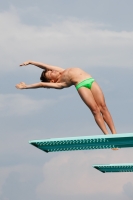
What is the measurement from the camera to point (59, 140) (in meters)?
13.1

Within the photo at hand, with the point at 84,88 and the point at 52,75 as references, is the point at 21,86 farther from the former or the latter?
the point at 84,88

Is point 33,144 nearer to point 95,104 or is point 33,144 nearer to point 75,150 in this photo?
point 75,150

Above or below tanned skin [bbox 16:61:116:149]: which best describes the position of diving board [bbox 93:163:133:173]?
below

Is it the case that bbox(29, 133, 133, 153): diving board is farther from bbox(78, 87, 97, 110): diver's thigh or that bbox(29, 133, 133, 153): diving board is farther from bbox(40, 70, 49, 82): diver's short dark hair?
bbox(40, 70, 49, 82): diver's short dark hair

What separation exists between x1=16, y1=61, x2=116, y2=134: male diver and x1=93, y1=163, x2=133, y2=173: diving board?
3424 millimetres

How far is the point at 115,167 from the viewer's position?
58.9 ft

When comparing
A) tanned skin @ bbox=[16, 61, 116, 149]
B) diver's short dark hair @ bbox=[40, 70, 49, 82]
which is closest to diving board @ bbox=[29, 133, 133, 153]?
tanned skin @ bbox=[16, 61, 116, 149]

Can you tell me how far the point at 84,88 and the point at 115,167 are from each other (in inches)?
182

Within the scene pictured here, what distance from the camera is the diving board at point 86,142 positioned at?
12498 millimetres

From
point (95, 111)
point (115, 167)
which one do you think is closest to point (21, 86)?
point (95, 111)

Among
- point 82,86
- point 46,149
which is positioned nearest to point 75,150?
point 46,149

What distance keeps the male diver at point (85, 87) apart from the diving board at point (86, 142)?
1.00 meters

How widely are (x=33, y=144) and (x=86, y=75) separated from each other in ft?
8.03

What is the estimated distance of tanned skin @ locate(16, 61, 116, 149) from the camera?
46.8 ft
